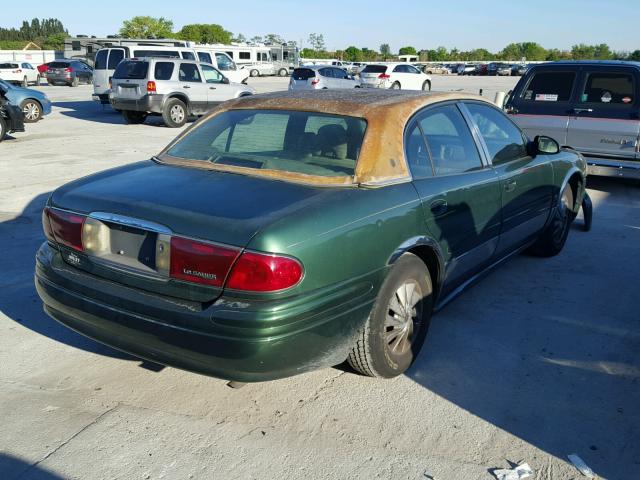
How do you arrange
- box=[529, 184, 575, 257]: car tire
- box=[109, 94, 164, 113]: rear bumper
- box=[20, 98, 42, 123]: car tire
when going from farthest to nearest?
box=[20, 98, 42, 123]: car tire, box=[109, 94, 164, 113]: rear bumper, box=[529, 184, 575, 257]: car tire

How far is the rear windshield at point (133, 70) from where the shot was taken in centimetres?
1670

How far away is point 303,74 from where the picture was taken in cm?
2753

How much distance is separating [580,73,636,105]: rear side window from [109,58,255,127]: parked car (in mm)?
11027

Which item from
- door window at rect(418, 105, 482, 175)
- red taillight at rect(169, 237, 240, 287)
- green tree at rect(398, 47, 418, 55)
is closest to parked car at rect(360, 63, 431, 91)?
door window at rect(418, 105, 482, 175)

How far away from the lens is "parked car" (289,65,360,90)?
87.6ft

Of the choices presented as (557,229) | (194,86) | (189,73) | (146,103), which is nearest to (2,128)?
(146,103)

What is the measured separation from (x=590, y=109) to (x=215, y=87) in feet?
37.0

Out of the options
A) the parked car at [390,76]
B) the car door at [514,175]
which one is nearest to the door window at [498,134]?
the car door at [514,175]

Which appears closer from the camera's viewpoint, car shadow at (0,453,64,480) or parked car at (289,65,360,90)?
car shadow at (0,453,64,480)

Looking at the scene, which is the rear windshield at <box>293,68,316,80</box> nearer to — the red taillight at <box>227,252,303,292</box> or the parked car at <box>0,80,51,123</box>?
the parked car at <box>0,80,51,123</box>

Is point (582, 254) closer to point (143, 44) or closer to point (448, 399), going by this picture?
point (448, 399)

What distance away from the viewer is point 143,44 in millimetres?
22578

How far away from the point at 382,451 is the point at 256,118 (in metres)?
2.27

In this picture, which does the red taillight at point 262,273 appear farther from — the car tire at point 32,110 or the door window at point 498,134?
the car tire at point 32,110
